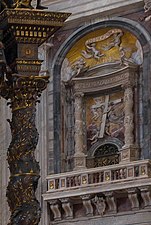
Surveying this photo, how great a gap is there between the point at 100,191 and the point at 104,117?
1.67 metres

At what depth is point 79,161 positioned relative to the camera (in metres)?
24.8

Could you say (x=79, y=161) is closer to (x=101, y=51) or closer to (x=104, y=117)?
(x=104, y=117)

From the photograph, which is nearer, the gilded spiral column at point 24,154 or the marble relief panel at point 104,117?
the gilded spiral column at point 24,154

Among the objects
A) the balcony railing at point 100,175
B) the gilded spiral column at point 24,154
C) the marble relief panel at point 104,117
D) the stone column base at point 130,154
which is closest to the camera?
the gilded spiral column at point 24,154

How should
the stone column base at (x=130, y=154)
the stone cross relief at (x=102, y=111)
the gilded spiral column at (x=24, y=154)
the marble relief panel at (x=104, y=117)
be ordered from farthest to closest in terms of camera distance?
the stone cross relief at (x=102, y=111) → the marble relief panel at (x=104, y=117) → the stone column base at (x=130, y=154) → the gilded spiral column at (x=24, y=154)

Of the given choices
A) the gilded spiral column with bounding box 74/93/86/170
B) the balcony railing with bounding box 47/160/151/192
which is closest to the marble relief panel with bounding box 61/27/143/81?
the gilded spiral column with bounding box 74/93/86/170

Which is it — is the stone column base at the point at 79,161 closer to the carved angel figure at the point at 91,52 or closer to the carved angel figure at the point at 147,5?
the carved angel figure at the point at 91,52

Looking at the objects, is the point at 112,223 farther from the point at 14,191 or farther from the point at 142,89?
the point at 14,191

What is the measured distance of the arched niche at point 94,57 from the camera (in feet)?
80.6

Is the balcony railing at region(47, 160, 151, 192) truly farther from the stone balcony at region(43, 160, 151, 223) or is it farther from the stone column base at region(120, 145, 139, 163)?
the stone column base at region(120, 145, 139, 163)

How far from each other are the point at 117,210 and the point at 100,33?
12.6 ft

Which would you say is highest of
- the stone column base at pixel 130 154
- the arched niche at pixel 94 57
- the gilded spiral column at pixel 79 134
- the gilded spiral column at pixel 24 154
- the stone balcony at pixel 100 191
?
the arched niche at pixel 94 57

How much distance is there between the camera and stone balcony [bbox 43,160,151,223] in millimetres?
23328

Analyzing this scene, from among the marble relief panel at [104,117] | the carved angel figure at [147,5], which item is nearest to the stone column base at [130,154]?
the marble relief panel at [104,117]
